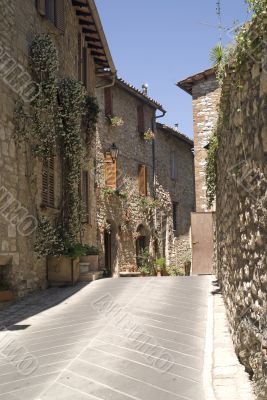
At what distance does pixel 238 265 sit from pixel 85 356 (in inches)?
67.2

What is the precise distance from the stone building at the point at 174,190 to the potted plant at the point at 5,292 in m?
12.1

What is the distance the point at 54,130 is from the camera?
1026 cm

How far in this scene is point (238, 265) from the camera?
4.98m

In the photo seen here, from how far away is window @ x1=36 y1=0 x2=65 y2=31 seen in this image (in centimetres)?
1083

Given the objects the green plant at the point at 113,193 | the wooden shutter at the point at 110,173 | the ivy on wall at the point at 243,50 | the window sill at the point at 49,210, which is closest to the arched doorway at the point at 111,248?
the green plant at the point at 113,193

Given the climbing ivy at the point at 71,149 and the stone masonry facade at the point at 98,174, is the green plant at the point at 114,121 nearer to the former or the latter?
the stone masonry facade at the point at 98,174

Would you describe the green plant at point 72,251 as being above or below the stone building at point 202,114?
below

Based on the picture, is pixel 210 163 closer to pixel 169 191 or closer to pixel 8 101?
pixel 8 101

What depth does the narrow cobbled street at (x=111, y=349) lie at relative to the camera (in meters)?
4.07

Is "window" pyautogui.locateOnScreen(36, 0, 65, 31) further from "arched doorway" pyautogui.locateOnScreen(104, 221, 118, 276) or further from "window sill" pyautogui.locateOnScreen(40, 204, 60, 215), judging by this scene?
"arched doorway" pyautogui.locateOnScreen(104, 221, 118, 276)

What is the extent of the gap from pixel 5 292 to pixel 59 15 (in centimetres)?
651

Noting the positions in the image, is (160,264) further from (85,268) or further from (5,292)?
(5,292)

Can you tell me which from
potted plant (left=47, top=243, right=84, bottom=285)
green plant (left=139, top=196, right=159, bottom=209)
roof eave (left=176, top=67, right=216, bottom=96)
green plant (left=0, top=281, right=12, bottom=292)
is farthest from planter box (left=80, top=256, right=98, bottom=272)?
green plant (left=139, top=196, right=159, bottom=209)

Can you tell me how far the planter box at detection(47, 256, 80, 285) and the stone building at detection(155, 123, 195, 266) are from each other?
10.2 metres
